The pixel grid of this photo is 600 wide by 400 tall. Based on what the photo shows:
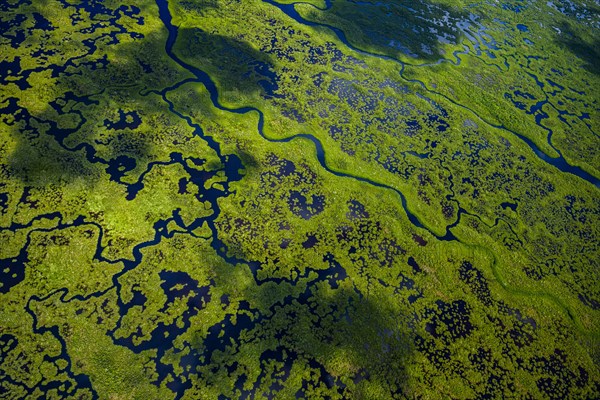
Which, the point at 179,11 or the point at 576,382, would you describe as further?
the point at 179,11

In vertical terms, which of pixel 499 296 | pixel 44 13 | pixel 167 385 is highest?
pixel 44 13

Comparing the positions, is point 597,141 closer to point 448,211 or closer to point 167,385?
point 448,211

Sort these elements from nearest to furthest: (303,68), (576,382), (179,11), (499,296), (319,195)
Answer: (576,382) < (499,296) < (319,195) < (303,68) < (179,11)

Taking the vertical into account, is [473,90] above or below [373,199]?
above

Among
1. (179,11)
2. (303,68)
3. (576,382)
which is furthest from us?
(179,11)

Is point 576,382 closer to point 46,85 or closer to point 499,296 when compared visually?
point 499,296

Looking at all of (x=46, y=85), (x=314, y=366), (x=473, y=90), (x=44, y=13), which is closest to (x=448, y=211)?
(x=314, y=366)
